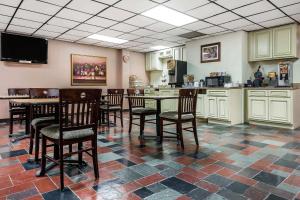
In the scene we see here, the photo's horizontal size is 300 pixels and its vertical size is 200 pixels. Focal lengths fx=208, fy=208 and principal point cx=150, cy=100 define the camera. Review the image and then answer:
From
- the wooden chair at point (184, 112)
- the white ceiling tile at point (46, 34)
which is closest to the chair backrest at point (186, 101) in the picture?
the wooden chair at point (184, 112)

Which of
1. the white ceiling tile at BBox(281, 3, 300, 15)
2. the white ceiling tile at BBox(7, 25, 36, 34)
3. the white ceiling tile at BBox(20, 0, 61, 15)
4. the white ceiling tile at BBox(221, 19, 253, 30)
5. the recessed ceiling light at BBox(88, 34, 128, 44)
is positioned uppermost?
the recessed ceiling light at BBox(88, 34, 128, 44)

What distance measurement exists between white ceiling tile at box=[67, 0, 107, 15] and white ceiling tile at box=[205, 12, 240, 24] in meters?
2.44

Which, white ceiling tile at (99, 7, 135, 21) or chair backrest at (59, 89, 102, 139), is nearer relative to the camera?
chair backrest at (59, 89, 102, 139)

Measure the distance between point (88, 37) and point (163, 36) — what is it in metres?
2.33

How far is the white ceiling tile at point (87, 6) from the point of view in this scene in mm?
3885

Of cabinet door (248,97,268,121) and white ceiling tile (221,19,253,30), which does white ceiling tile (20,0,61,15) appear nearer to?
white ceiling tile (221,19,253,30)

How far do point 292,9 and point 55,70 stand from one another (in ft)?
21.9

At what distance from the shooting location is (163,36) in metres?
6.43

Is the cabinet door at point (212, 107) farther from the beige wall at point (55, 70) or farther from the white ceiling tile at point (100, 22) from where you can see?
the beige wall at point (55, 70)

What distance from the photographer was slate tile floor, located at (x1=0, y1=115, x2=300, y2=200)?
1901mm

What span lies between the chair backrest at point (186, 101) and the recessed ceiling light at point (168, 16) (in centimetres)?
193

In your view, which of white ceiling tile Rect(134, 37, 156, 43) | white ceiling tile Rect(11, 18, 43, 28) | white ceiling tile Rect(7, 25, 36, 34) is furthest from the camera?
white ceiling tile Rect(134, 37, 156, 43)

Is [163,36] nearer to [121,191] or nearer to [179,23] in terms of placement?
[179,23]

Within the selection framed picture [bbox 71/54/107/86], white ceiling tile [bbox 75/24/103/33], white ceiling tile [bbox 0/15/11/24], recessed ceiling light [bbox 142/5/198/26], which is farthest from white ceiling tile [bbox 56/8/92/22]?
framed picture [bbox 71/54/107/86]
